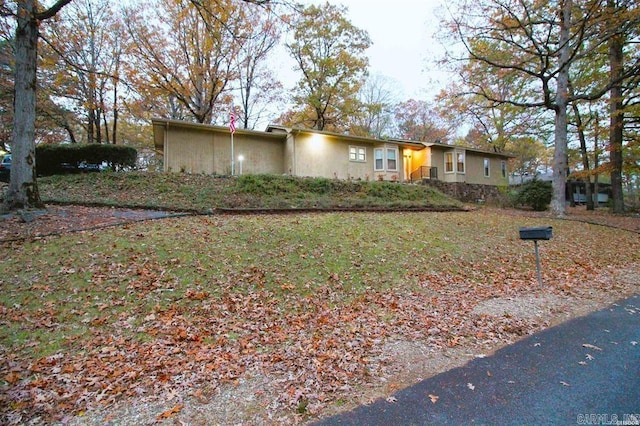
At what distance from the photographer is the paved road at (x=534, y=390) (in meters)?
2.33

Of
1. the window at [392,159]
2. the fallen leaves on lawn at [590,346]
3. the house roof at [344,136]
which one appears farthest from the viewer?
the window at [392,159]

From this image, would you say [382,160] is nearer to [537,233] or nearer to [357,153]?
[357,153]

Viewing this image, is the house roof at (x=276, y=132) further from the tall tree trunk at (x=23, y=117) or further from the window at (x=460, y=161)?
the tall tree trunk at (x=23, y=117)

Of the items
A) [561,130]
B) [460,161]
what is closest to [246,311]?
[561,130]

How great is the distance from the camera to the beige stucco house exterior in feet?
52.6

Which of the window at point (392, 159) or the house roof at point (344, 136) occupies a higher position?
the house roof at point (344, 136)

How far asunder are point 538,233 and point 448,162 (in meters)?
18.5

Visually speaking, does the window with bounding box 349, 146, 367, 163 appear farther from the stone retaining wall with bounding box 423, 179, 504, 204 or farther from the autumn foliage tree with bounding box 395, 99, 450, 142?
the autumn foliage tree with bounding box 395, 99, 450, 142

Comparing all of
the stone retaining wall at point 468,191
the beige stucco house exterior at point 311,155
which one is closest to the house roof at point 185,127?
the beige stucco house exterior at point 311,155

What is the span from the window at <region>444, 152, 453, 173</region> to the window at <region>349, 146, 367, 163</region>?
6.66 metres

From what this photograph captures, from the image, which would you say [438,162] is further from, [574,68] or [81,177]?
[81,177]

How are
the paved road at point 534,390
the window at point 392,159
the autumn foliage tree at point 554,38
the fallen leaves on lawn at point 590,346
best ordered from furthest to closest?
1. the window at point 392,159
2. the autumn foliage tree at point 554,38
3. the fallen leaves on lawn at point 590,346
4. the paved road at point 534,390

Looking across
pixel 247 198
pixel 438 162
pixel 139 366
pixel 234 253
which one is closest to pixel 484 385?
pixel 139 366

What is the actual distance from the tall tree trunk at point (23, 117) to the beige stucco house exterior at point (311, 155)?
7027mm
